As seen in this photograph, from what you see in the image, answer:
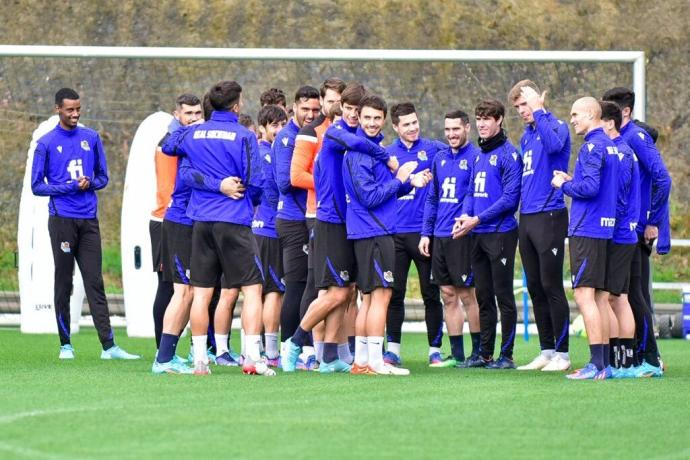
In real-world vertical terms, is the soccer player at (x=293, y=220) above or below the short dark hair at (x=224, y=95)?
below

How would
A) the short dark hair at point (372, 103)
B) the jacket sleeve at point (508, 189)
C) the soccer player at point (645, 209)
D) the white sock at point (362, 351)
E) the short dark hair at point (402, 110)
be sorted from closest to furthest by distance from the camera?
the short dark hair at point (372, 103) < the white sock at point (362, 351) < the soccer player at point (645, 209) < the jacket sleeve at point (508, 189) < the short dark hair at point (402, 110)

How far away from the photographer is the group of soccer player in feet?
36.6

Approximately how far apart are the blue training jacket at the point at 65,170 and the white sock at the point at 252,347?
2.77m

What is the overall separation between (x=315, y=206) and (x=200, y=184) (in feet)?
4.63

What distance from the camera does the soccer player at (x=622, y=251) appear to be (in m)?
11.3

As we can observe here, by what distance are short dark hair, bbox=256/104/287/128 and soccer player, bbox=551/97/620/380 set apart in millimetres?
2877

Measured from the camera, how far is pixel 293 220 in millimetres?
12523

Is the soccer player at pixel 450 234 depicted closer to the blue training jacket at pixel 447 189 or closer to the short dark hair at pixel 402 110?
the blue training jacket at pixel 447 189

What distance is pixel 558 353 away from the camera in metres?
12.3

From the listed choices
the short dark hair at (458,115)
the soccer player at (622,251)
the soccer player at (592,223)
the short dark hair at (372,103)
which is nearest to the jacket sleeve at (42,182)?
the short dark hair at (372,103)

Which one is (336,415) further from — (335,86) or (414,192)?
(414,192)

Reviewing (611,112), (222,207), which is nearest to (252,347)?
(222,207)

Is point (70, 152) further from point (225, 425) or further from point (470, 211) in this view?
point (225, 425)

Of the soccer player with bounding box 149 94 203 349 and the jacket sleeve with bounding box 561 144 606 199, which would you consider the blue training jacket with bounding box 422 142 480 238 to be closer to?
the jacket sleeve with bounding box 561 144 606 199
